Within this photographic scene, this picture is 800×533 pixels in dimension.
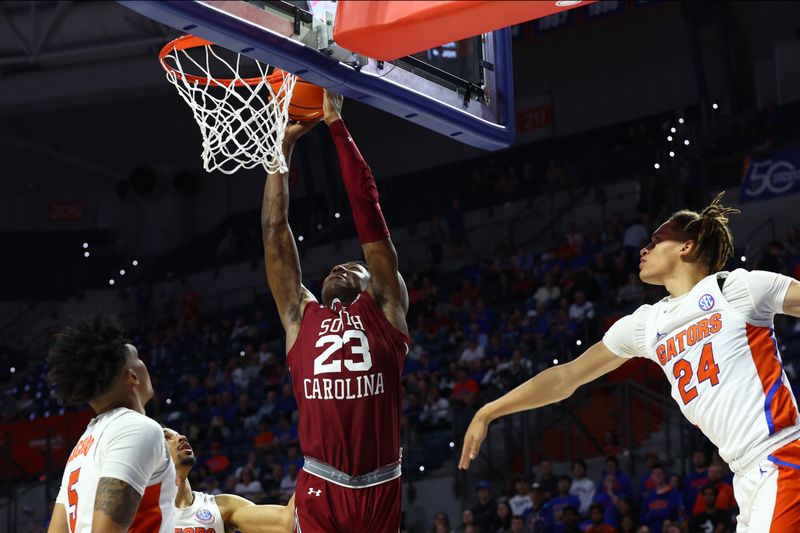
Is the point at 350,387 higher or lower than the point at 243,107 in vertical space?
lower

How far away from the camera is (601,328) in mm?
13297

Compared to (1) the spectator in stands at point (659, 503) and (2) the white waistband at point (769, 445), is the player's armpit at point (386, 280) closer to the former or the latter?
(2) the white waistband at point (769, 445)

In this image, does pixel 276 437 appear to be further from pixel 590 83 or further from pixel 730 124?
pixel 590 83

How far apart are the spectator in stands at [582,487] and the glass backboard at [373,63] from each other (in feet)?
20.6

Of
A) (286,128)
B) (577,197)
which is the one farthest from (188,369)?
(286,128)

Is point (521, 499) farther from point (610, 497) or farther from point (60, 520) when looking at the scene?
point (60, 520)

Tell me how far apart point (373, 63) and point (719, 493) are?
6.53 metres

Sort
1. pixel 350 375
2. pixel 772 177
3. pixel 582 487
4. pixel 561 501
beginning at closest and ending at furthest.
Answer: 1. pixel 350 375
2. pixel 561 501
3. pixel 582 487
4. pixel 772 177

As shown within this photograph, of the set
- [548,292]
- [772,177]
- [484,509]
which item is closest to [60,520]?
[484,509]

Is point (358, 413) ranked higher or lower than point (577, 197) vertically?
lower

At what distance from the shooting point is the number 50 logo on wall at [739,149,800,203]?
54.4 feet

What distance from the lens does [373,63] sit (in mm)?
4695

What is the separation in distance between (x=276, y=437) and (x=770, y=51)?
37.0 ft

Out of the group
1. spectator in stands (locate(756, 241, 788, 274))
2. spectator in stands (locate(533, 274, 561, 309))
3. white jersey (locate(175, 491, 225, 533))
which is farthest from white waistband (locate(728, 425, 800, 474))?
spectator in stands (locate(533, 274, 561, 309))
